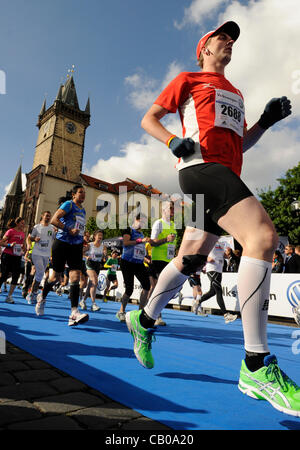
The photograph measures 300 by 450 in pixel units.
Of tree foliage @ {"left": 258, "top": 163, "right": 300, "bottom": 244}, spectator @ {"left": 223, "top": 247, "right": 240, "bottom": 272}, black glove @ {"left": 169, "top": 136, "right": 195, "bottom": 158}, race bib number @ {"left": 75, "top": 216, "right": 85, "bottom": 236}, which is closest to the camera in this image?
black glove @ {"left": 169, "top": 136, "right": 195, "bottom": 158}

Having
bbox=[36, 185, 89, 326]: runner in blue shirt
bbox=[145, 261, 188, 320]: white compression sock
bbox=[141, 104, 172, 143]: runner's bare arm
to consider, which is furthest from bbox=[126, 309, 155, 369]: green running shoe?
bbox=[36, 185, 89, 326]: runner in blue shirt

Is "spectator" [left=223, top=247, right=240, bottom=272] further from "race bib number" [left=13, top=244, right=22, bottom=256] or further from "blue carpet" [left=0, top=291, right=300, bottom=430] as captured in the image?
"race bib number" [left=13, top=244, right=22, bottom=256]

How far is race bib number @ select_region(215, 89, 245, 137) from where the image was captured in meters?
2.16

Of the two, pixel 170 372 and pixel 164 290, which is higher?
pixel 164 290

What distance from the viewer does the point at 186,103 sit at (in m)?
2.33

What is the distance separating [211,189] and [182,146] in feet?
1.08

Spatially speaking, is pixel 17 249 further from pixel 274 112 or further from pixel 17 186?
pixel 17 186

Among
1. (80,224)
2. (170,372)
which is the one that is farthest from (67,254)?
(170,372)

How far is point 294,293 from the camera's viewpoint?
8.52 metres

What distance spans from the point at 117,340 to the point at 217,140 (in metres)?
2.97

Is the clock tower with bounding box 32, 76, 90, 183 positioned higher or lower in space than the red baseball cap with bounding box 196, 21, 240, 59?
higher

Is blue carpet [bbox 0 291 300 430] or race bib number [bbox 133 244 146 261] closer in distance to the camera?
blue carpet [bbox 0 291 300 430]

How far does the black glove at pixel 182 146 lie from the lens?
79.1 inches

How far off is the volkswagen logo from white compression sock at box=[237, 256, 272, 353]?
7477 millimetres
